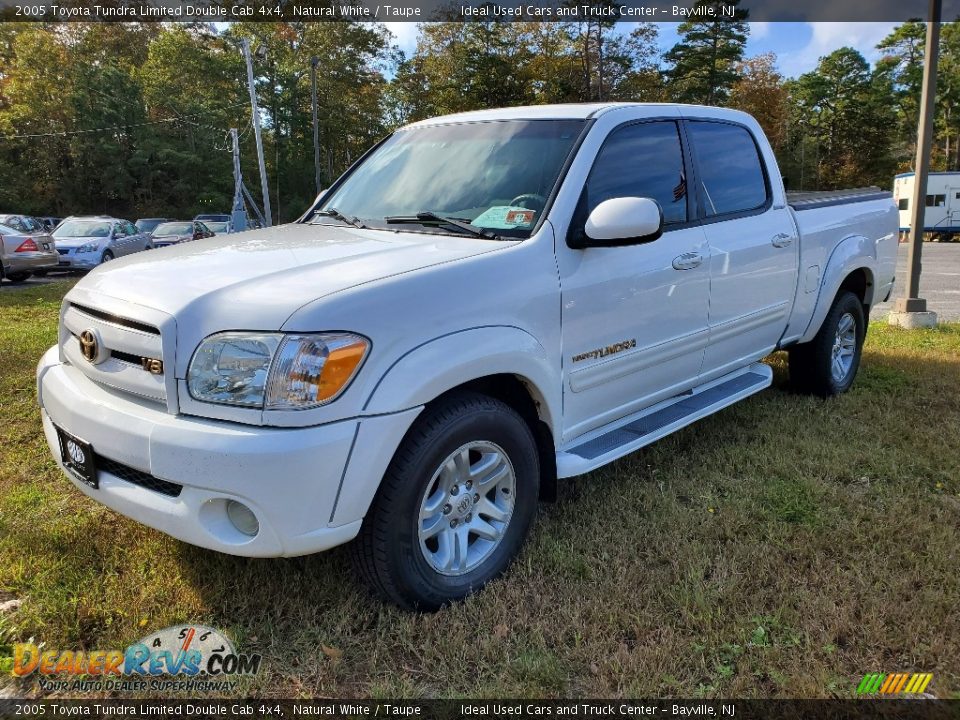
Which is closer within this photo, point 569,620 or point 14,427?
point 569,620

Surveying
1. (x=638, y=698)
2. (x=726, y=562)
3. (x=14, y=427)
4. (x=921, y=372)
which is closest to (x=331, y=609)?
(x=638, y=698)

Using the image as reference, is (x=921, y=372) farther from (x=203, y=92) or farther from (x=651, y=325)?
(x=203, y=92)

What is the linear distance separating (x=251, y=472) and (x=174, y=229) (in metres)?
21.9

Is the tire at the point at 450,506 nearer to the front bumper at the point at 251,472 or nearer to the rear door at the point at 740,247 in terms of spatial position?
the front bumper at the point at 251,472

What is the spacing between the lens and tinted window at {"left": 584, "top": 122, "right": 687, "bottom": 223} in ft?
10.8

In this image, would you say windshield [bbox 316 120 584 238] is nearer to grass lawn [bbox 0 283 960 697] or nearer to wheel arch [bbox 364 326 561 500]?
wheel arch [bbox 364 326 561 500]

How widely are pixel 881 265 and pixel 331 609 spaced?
4.90m

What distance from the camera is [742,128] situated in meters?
4.46

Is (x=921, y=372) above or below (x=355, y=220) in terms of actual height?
below

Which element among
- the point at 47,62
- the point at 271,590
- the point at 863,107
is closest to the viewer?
the point at 271,590

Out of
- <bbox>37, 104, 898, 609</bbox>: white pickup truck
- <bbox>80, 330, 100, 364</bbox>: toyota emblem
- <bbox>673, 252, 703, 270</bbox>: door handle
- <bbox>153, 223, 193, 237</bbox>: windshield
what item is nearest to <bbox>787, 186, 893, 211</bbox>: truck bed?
<bbox>37, 104, 898, 609</bbox>: white pickup truck

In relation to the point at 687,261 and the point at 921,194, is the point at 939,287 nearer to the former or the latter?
the point at 921,194

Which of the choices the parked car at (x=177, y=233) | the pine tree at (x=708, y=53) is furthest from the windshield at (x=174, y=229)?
the pine tree at (x=708, y=53)

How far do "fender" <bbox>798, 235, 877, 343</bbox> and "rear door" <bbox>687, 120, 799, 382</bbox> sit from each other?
44 cm
